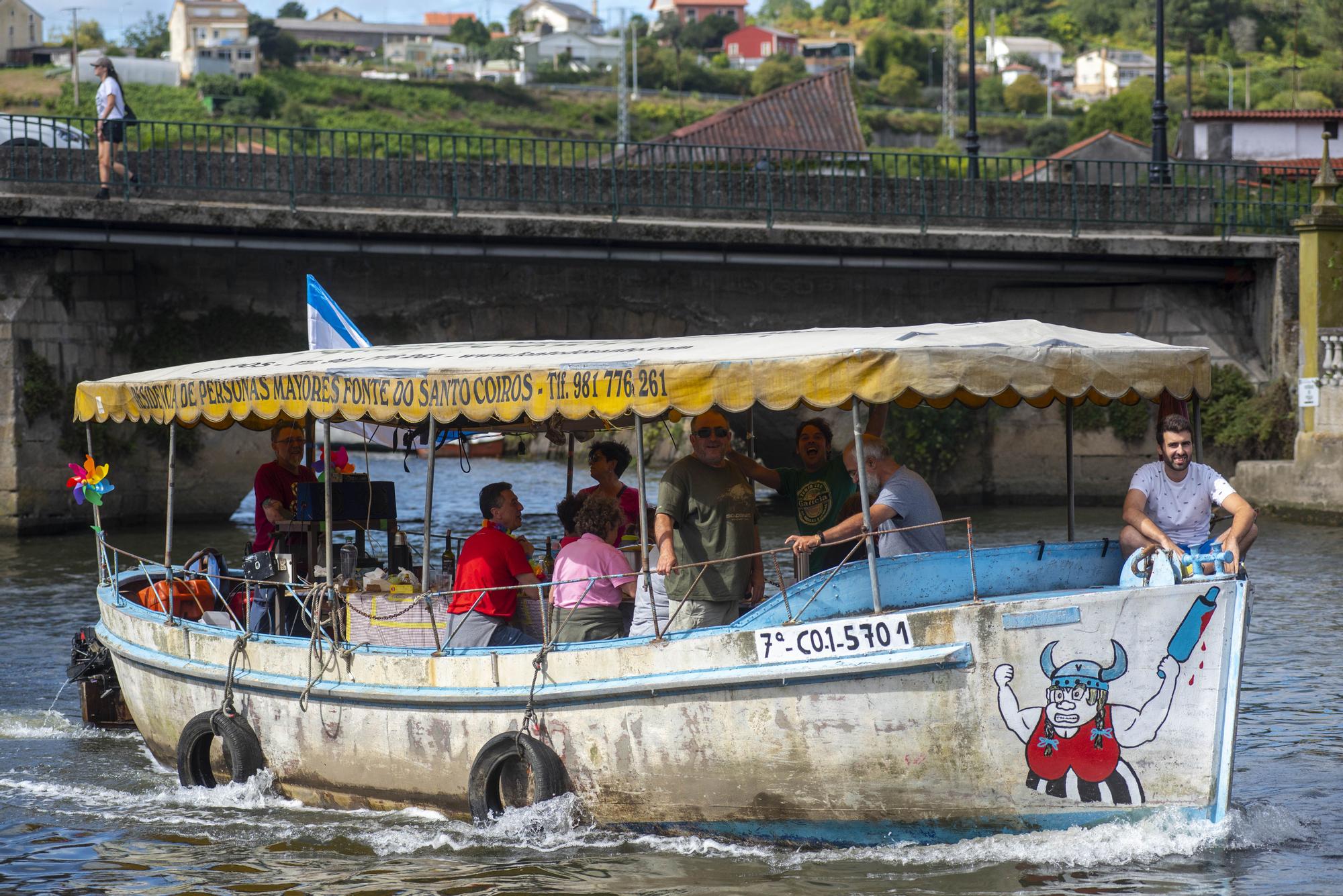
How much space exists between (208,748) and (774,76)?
95413mm

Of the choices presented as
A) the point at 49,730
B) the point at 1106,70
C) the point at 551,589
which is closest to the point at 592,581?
the point at 551,589

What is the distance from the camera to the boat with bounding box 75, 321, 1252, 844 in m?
7.29

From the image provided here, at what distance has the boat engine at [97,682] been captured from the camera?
37.7ft

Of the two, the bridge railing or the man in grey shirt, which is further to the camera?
the bridge railing

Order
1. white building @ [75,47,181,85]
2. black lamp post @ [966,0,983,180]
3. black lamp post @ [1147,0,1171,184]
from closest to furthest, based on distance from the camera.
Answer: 1. black lamp post @ [1147,0,1171,184]
2. black lamp post @ [966,0,983,180]
3. white building @ [75,47,181,85]

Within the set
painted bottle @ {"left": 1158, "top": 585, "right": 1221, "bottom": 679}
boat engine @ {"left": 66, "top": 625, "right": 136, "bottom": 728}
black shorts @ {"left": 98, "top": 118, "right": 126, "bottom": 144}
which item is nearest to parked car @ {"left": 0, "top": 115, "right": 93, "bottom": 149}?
black shorts @ {"left": 98, "top": 118, "right": 126, "bottom": 144}

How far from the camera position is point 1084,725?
24.0 feet

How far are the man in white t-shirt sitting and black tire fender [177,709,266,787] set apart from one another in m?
5.03

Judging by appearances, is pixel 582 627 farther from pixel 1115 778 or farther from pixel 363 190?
pixel 363 190

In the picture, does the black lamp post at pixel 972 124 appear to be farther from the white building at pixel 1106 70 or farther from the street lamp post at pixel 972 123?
the white building at pixel 1106 70

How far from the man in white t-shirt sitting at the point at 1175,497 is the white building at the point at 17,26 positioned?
92.6 metres

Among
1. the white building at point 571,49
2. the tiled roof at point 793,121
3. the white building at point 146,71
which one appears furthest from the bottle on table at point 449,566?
the white building at point 571,49

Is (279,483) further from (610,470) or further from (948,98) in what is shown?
(948,98)

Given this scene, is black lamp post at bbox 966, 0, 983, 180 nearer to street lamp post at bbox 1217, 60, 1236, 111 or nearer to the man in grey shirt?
the man in grey shirt
